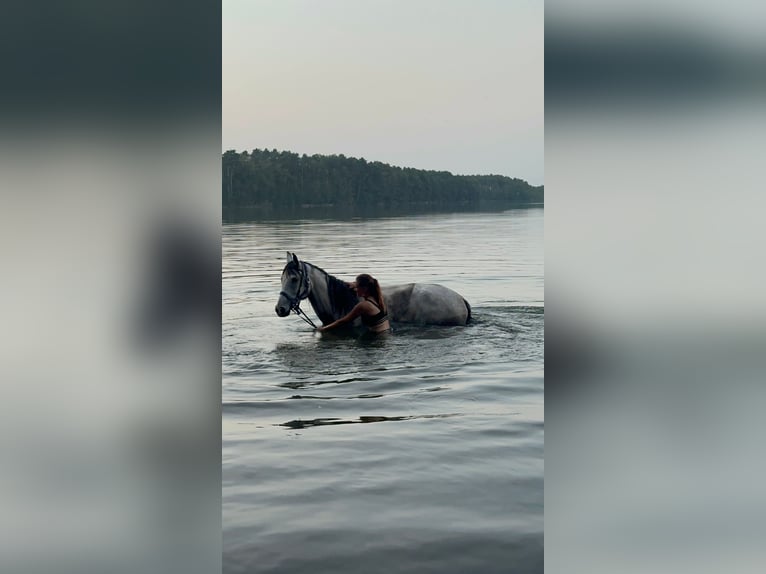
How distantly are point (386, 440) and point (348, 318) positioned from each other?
10.4 ft

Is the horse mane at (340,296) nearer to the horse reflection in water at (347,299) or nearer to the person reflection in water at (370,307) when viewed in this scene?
the horse reflection in water at (347,299)

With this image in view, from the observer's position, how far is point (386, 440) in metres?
4.42

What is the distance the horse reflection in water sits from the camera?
7.43m

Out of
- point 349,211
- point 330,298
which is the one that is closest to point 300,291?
point 330,298

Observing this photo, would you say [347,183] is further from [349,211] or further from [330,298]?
[330,298]

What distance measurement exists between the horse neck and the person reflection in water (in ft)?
0.96

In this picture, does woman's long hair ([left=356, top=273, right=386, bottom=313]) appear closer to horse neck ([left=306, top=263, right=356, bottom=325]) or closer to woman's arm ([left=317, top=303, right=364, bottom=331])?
woman's arm ([left=317, top=303, right=364, bottom=331])

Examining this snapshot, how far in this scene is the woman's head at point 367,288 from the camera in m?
7.48

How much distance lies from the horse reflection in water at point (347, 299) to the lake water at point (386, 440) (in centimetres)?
23
